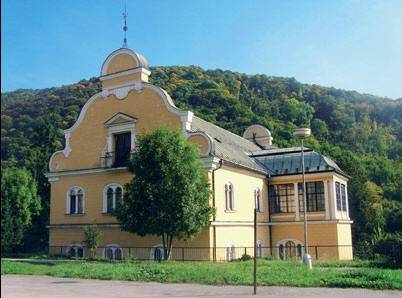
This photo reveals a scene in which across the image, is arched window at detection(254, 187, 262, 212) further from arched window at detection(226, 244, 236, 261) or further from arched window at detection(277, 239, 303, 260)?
arched window at detection(226, 244, 236, 261)

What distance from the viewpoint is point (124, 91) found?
30438mm

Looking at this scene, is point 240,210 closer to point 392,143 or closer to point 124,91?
point 124,91

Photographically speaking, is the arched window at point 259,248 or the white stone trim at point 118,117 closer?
the white stone trim at point 118,117

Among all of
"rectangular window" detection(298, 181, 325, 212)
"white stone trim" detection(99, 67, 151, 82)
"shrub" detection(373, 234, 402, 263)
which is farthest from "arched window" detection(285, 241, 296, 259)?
"white stone trim" detection(99, 67, 151, 82)

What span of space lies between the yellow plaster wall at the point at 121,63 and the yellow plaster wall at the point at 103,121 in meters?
1.74

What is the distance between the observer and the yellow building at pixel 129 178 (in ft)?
91.7

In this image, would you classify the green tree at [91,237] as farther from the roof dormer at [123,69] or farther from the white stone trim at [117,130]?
the roof dormer at [123,69]

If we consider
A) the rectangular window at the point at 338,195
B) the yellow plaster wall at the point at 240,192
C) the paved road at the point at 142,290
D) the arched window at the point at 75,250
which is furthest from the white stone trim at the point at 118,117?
the rectangular window at the point at 338,195

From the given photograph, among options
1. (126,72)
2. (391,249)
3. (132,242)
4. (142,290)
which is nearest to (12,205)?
(142,290)

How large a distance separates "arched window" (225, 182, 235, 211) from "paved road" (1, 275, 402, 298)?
42.7 feet

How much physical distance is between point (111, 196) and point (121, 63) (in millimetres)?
8679

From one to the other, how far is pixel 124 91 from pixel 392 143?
53.5 m

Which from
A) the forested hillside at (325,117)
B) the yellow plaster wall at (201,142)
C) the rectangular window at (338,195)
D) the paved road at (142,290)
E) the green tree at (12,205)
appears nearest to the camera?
the green tree at (12,205)

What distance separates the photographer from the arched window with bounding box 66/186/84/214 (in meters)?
31.4
